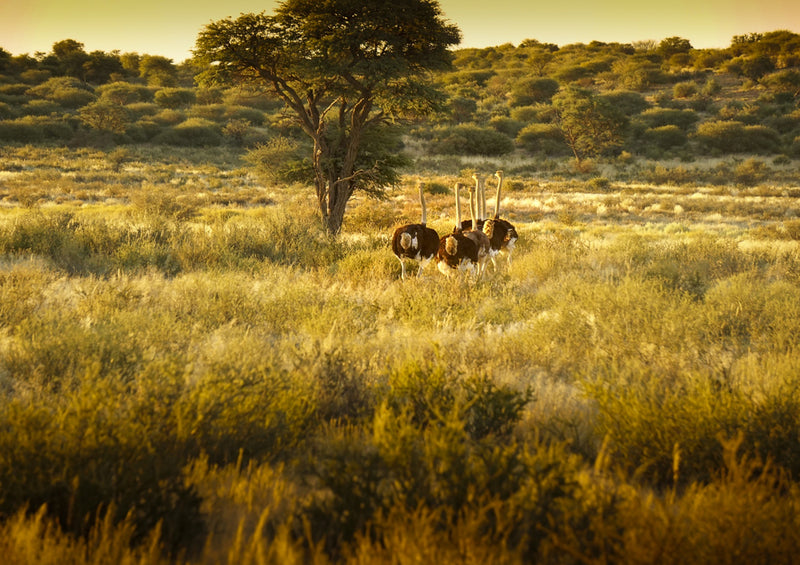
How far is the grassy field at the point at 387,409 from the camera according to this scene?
2.16 metres

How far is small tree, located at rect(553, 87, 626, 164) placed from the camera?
1617 inches


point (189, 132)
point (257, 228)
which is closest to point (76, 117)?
point (189, 132)

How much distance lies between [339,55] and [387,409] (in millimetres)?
9670

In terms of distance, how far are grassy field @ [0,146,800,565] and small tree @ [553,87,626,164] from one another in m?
35.1

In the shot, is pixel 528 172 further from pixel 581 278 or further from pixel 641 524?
pixel 641 524

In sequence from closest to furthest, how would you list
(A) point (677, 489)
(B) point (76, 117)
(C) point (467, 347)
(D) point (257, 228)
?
(A) point (677, 489) → (C) point (467, 347) → (D) point (257, 228) → (B) point (76, 117)

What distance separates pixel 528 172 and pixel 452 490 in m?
36.7

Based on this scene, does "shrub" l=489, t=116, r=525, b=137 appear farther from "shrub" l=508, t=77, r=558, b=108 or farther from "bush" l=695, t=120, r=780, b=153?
"bush" l=695, t=120, r=780, b=153

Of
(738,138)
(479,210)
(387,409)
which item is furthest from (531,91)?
(387,409)

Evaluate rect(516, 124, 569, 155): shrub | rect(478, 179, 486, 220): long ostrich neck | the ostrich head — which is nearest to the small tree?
rect(516, 124, 569, 155): shrub

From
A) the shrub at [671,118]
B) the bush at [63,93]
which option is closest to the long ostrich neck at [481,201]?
the shrub at [671,118]

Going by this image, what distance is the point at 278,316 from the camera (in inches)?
223

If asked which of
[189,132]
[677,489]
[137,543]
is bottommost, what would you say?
[677,489]

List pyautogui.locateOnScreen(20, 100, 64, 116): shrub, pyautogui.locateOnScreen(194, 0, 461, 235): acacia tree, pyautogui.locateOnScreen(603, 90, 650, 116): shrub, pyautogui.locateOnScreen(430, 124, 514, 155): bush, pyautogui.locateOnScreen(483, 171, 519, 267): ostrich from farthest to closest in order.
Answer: pyautogui.locateOnScreen(603, 90, 650, 116): shrub → pyautogui.locateOnScreen(20, 100, 64, 116): shrub → pyautogui.locateOnScreen(430, 124, 514, 155): bush → pyautogui.locateOnScreen(194, 0, 461, 235): acacia tree → pyautogui.locateOnScreen(483, 171, 519, 267): ostrich
